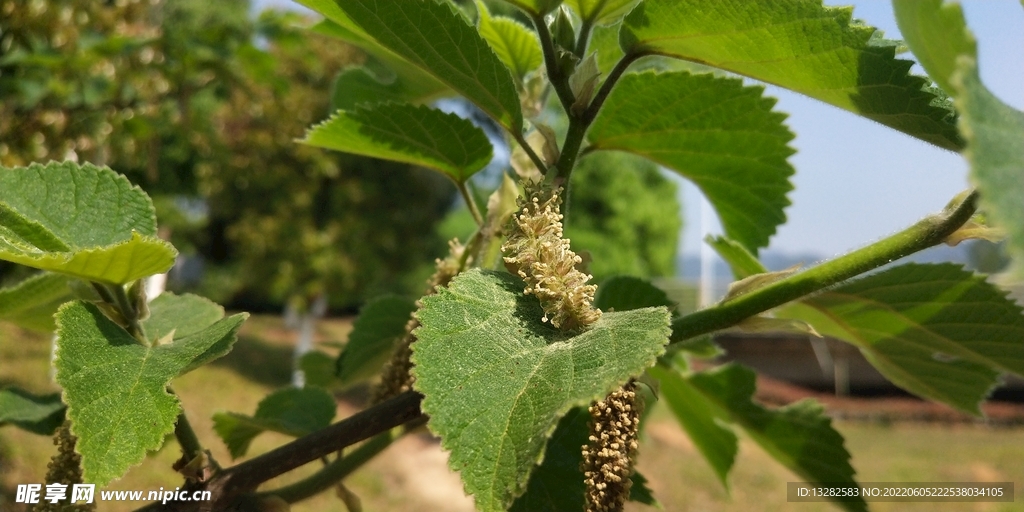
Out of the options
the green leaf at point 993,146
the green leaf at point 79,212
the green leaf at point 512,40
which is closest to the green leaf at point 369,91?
the green leaf at point 512,40

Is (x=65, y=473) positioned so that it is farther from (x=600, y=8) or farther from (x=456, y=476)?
(x=456, y=476)

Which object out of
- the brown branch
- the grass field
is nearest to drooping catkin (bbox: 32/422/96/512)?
the brown branch

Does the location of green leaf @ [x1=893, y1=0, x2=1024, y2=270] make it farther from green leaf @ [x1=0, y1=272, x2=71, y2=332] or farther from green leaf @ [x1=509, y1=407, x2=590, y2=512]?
green leaf @ [x1=0, y1=272, x2=71, y2=332]

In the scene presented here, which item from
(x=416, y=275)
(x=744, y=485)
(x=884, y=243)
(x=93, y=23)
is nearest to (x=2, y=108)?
(x=93, y=23)

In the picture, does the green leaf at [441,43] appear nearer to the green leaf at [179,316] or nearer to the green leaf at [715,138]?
the green leaf at [715,138]

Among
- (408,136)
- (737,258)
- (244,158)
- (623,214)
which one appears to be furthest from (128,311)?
(623,214)
